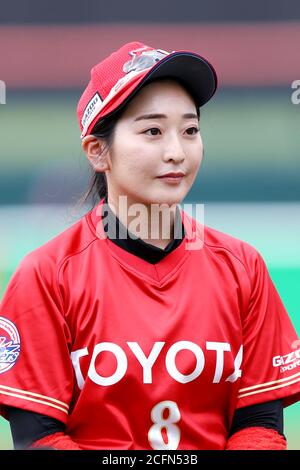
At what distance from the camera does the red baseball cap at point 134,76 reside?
1310 millimetres

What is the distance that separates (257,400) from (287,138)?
2.78ft

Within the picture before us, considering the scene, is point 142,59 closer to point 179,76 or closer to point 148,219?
point 179,76

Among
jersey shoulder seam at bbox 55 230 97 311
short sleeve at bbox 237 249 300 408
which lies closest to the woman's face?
jersey shoulder seam at bbox 55 230 97 311

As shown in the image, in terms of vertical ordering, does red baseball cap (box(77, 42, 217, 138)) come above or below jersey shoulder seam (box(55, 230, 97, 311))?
above

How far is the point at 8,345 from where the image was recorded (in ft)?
4.39

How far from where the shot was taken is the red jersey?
1315 mm

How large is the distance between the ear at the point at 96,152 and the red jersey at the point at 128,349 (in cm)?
13

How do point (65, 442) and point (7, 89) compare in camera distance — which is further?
point (7, 89)

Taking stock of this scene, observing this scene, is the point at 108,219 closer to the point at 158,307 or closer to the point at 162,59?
the point at 158,307

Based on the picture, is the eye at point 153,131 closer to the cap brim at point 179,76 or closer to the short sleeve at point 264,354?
the cap brim at point 179,76

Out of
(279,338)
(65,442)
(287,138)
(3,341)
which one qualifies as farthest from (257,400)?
(287,138)

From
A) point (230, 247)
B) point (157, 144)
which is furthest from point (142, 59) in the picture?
point (230, 247)

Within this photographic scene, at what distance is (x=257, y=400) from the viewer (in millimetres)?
1384

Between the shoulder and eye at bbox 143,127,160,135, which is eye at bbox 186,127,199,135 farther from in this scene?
the shoulder
